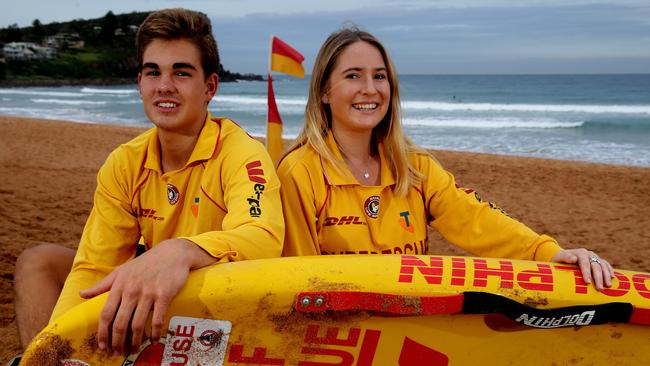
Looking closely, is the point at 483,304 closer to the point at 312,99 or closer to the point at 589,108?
the point at 312,99

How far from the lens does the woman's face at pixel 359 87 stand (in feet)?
7.64

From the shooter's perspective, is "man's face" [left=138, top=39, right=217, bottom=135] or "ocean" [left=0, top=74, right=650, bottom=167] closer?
"man's face" [left=138, top=39, right=217, bottom=135]

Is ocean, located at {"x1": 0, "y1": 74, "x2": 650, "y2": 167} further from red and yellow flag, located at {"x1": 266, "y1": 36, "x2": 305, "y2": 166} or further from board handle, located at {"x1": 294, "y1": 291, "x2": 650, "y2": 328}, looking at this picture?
board handle, located at {"x1": 294, "y1": 291, "x2": 650, "y2": 328}

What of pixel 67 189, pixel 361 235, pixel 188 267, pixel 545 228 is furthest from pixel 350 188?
pixel 67 189

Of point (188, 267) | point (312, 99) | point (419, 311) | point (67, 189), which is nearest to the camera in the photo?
point (188, 267)

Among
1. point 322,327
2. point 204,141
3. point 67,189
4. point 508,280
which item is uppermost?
point 204,141

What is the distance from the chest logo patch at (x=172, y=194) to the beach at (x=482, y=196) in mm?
1645

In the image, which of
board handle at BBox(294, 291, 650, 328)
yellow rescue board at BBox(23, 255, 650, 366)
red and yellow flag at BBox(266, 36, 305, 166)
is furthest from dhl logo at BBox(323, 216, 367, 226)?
red and yellow flag at BBox(266, 36, 305, 166)

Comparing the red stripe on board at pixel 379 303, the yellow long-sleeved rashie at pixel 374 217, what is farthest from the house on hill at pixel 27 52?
the red stripe on board at pixel 379 303

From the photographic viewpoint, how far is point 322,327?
1.57m

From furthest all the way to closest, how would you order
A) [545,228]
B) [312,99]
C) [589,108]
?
1. [589,108]
2. [545,228]
3. [312,99]

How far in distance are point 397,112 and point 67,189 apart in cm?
600

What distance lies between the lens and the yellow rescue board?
1491 mm

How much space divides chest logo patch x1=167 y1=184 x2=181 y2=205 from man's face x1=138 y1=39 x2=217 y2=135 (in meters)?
0.21
